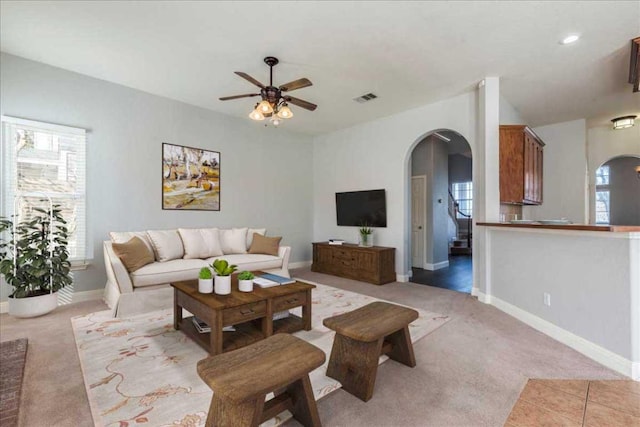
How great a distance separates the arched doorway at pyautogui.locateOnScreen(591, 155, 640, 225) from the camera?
8.05 meters

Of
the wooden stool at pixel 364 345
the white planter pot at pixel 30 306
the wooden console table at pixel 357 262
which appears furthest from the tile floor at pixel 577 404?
the white planter pot at pixel 30 306

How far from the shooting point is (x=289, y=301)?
2.79 metres

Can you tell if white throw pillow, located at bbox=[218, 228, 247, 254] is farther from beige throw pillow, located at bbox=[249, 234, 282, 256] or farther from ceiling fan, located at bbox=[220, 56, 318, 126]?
ceiling fan, located at bbox=[220, 56, 318, 126]

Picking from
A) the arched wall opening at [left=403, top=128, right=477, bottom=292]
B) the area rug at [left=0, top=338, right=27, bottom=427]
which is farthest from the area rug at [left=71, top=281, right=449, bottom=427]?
the arched wall opening at [left=403, top=128, right=477, bottom=292]

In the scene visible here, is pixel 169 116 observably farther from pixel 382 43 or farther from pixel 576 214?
pixel 576 214

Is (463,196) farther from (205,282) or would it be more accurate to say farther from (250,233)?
(205,282)

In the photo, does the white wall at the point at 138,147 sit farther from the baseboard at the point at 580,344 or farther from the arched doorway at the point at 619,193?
the arched doorway at the point at 619,193

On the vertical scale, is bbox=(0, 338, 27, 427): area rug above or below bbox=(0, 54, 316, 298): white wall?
below

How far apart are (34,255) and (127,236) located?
917 mm

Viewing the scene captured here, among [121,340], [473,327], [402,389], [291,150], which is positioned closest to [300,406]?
[402,389]

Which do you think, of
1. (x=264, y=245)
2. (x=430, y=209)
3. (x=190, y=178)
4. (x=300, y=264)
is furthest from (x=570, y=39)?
(x=300, y=264)

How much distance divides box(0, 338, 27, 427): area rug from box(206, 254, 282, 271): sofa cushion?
2.05m

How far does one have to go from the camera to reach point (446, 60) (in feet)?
11.4

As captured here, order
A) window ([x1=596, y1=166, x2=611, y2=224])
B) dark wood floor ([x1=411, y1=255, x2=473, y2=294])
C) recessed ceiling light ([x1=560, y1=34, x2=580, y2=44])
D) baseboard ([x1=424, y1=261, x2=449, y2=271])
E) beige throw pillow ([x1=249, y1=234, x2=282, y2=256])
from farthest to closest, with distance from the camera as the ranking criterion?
window ([x1=596, y1=166, x2=611, y2=224])
baseboard ([x1=424, y1=261, x2=449, y2=271])
beige throw pillow ([x1=249, y1=234, x2=282, y2=256])
dark wood floor ([x1=411, y1=255, x2=473, y2=294])
recessed ceiling light ([x1=560, y1=34, x2=580, y2=44])
